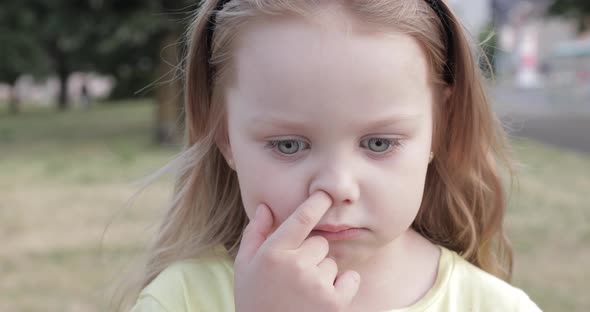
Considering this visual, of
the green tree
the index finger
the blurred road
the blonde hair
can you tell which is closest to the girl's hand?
the index finger

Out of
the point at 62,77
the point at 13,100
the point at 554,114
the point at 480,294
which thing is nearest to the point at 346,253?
the point at 480,294

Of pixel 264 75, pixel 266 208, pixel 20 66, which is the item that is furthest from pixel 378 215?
pixel 20 66

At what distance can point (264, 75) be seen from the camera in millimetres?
1396

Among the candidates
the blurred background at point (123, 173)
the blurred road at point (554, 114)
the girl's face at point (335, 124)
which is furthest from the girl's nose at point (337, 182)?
the blurred road at point (554, 114)

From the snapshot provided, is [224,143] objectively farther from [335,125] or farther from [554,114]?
[554,114]

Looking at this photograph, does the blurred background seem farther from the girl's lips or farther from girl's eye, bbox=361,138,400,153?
the girl's lips

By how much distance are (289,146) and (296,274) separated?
0.25 metres

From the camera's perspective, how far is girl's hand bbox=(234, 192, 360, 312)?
1.29 m

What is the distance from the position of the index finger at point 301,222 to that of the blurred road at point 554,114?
24.4 feet

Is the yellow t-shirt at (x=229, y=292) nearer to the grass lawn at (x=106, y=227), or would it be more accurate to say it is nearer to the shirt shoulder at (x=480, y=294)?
the shirt shoulder at (x=480, y=294)

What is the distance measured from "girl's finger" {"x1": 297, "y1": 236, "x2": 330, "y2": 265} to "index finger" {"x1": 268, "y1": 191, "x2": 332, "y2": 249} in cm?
2

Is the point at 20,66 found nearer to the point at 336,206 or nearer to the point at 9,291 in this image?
the point at 9,291

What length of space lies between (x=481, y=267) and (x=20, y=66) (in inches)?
726

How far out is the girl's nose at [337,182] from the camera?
52.3 inches
